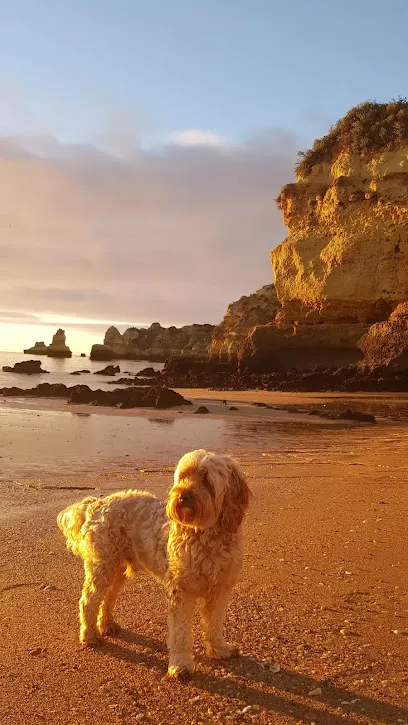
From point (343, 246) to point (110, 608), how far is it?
33474 millimetres

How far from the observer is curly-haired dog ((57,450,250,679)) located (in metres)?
3.63

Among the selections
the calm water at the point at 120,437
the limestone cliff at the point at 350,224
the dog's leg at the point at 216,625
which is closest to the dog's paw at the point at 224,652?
the dog's leg at the point at 216,625

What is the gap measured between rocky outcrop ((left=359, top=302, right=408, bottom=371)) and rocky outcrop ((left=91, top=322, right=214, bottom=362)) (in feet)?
226

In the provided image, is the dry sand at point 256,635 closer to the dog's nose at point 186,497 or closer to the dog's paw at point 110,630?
the dog's paw at point 110,630

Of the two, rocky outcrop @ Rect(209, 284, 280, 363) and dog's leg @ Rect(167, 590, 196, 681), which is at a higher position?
rocky outcrop @ Rect(209, 284, 280, 363)

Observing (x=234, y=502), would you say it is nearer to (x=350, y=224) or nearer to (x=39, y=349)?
(x=350, y=224)

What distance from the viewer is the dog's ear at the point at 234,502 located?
3.76m

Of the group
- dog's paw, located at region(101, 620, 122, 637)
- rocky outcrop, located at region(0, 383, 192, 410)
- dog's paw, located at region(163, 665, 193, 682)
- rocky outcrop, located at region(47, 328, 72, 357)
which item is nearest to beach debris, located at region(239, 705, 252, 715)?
dog's paw, located at region(163, 665, 193, 682)

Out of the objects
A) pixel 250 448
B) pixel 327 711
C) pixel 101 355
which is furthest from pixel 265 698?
pixel 101 355

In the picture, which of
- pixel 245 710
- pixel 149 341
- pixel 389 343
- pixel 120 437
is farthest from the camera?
pixel 149 341

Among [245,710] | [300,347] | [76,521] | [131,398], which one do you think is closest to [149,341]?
[300,347]

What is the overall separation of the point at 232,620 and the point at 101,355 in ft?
349

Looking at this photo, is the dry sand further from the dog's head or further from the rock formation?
the rock formation

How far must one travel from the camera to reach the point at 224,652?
146 inches
